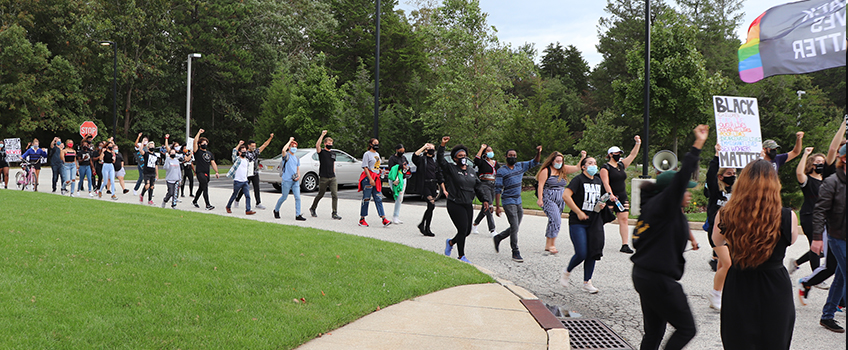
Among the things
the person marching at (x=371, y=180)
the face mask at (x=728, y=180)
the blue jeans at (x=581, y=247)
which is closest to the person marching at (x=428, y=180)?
the person marching at (x=371, y=180)

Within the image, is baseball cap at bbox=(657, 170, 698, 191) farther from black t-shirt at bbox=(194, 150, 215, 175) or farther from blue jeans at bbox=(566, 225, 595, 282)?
black t-shirt at bbox=(194, 150, 215, 175)

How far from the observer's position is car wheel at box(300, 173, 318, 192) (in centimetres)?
2011

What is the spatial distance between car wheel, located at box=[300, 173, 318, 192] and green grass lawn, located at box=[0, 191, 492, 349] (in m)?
10.7

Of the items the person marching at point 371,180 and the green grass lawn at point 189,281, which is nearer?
the green grass lawn at point 189,281

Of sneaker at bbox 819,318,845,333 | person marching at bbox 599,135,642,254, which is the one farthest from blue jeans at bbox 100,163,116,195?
sneaker at bbox 819,318,845,333

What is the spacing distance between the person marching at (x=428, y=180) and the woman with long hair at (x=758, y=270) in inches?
265

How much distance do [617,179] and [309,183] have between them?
13.4 meters

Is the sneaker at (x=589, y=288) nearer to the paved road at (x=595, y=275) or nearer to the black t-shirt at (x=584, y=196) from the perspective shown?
the paved road at (x=595, y=275)

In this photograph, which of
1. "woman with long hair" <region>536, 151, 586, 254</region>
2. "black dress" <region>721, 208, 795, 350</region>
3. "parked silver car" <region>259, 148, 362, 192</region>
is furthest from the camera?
"parked silver car" <region>259, 148, 362, 192</region>

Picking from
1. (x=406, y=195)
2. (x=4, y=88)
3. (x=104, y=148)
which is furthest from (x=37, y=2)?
(x=406, y=195)

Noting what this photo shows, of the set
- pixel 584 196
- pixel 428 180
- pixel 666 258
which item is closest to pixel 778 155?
pixel 584 196

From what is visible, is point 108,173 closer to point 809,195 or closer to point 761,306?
point 809,195

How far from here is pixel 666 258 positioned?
3820 millimetres

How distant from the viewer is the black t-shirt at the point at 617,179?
28.5 feet
